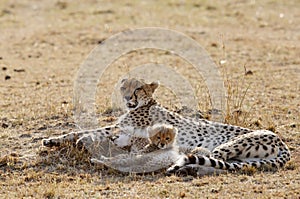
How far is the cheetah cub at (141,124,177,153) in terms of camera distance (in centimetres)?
655

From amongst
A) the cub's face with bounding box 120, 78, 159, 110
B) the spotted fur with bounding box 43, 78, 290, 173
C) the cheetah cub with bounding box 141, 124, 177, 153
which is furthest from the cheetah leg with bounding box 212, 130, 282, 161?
the cub's face with bounding box 120, 78, 159, 110

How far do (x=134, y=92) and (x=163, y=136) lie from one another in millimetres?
861

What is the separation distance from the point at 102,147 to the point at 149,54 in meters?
6.20

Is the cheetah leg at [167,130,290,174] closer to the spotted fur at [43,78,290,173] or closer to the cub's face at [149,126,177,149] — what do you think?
the spotted fur at [43,78,290,173]

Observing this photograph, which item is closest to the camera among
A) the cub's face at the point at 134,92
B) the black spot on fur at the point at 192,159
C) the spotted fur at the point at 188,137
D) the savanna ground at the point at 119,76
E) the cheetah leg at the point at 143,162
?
the savanna ground at the point at 119,76

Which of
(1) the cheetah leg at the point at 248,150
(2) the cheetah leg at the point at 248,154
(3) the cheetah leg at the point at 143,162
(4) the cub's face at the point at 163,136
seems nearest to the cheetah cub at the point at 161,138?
(4) the cub's face at the point at 163,136

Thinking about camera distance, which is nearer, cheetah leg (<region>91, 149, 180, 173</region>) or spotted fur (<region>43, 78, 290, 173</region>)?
cheetah leg (<region>91, 149, 180, 173</region>)

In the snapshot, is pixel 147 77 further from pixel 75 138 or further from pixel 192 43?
pixel 75 138

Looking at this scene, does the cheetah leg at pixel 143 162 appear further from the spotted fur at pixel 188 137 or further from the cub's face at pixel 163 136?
the cub's face at pixel 163 136

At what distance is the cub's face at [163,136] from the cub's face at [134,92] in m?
0.72

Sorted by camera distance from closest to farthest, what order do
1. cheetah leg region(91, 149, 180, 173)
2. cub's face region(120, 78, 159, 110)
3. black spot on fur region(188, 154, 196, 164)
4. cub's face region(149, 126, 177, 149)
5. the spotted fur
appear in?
black spot on fur region(188, 154, 196, 164)
cheetah leg region(91, 149, 180, 173)
the spotted fur
cub's face region(149, 126, 177, 149)
cub's face region(120, 78, 159, 110)

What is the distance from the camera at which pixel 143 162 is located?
Result: 6.34 m

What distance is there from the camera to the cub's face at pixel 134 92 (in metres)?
7.25

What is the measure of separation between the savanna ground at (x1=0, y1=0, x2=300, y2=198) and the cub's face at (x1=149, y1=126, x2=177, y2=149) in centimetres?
43
